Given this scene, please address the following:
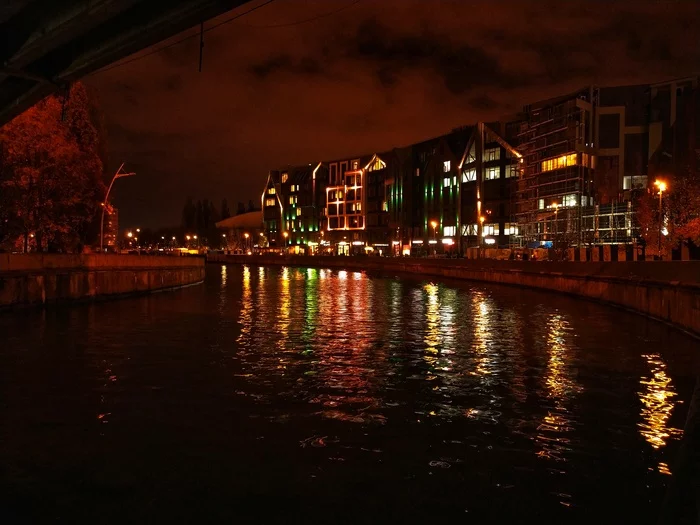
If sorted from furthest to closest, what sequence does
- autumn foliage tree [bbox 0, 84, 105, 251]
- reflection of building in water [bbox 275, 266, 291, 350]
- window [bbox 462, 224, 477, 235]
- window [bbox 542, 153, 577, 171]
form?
window [bbox 462, 224, 477, 235] < window [bbox 542, 153, 577, 171] < autumn foliage tree [bbox 0, 84, 105, 251] < reflection of building in water [bbox 275, 266, 291, 350]

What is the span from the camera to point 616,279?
30703mm

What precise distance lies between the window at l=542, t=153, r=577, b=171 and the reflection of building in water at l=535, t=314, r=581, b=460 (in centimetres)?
5612

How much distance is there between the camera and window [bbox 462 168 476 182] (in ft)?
334

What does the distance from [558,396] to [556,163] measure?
67995 mm

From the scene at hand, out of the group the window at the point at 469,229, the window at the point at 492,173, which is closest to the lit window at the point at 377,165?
the window at the point at 469,229

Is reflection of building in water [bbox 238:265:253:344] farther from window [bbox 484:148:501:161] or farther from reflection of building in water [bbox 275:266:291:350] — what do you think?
window [bbox 484:148:501:161]

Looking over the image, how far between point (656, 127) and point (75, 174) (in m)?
71.0

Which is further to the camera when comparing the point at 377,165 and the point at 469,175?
the point at 377,165

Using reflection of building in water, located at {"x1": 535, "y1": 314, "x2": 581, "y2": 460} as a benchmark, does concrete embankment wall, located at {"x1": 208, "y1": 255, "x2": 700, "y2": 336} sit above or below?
above

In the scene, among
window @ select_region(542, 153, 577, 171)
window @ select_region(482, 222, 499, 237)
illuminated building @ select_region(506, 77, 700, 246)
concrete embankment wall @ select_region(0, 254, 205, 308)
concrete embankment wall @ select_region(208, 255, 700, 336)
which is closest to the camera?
concrete embankment wall @ select_region(208, 255, 700, 336)

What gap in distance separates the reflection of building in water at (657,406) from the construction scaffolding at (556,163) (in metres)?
54.0

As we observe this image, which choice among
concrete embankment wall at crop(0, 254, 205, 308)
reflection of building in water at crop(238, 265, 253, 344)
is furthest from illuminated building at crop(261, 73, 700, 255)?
concrete embankment wall at crop(0, 254, 205, 308)

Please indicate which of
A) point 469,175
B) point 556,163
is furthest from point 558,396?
point 469,175

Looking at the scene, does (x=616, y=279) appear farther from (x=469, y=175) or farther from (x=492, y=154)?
(x=469, y=175)
